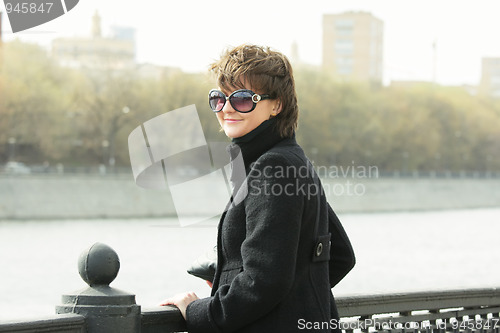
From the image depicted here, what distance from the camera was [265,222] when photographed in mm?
1757

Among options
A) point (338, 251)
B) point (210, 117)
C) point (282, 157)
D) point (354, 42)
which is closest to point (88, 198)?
point (210, 117)

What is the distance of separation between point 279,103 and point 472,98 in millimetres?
79017

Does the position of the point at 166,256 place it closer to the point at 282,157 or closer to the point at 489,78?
the point at 282,157

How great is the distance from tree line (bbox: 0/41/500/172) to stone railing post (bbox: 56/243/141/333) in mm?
41385

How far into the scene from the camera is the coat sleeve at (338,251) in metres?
2.06

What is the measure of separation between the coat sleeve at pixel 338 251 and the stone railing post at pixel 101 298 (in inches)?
19.8

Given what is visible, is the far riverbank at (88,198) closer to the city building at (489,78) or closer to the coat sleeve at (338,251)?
the coat sleeve at (338,251)

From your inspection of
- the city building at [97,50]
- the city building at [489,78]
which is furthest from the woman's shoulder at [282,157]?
the city building at [489,78]

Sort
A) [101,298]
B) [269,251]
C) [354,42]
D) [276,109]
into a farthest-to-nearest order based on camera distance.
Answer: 1. [354,42]
2. [276,109]
3. [101,298]
4. [269,251]

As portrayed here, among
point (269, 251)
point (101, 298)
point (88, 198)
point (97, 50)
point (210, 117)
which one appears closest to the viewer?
point (269, 251)

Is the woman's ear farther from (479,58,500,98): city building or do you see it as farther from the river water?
(479,58,500,98): city building

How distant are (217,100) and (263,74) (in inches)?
5.4

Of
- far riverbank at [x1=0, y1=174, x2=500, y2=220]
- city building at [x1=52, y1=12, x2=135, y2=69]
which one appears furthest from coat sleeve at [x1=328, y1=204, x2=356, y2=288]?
city building at [x1=52, y1=12, x2=135, y2=69]

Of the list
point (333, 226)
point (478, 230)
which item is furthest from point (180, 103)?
point (333, 226)
